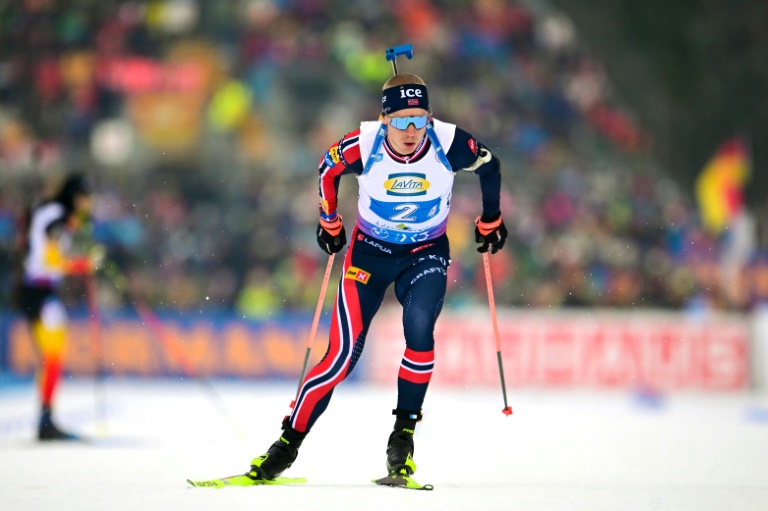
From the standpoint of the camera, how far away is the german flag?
19156mm

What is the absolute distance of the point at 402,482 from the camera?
21.0 ft

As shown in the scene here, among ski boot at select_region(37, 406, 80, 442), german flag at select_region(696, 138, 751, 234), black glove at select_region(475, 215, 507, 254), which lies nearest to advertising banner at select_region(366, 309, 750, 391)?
german flag at select_region(696, 138, 751, 234)

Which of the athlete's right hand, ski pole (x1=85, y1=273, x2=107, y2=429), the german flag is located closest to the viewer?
the athlete's right hand

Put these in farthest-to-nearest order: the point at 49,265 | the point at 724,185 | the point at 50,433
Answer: the point at 724,185, the point at 49,265, the point at 50,433

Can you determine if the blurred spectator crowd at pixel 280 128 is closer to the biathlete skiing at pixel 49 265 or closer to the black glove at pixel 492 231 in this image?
the biathlete skiing at pixel 49 265

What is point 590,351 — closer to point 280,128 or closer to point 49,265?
point 49,265

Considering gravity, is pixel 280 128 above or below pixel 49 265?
above

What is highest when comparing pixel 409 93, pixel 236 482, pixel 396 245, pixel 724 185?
pixel 724 185

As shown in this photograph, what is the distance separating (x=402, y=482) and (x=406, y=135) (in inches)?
78.9

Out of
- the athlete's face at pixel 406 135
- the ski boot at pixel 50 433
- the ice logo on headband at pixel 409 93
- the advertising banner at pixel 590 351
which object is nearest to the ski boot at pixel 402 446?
the athlete's face at pixel 406 135

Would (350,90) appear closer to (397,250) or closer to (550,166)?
(550,166)

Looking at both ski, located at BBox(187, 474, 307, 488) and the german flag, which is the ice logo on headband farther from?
the german flag

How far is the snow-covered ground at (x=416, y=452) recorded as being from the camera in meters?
5.95

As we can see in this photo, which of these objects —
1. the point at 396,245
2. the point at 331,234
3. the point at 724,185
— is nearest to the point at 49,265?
the point at 331,234
